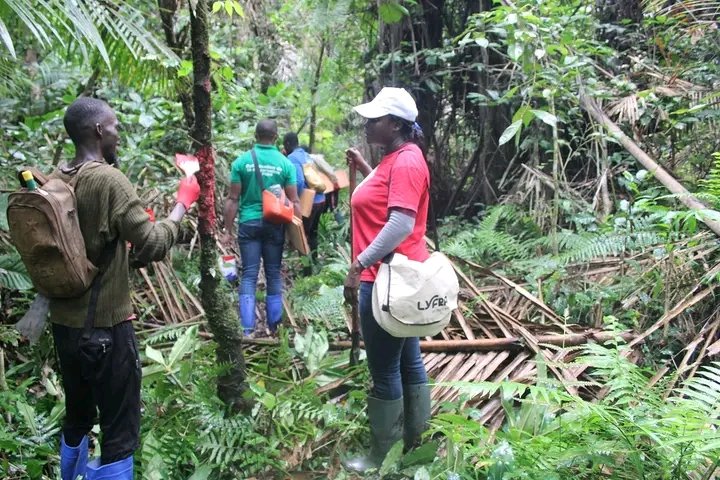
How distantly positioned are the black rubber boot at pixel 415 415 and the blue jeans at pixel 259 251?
2210 mm

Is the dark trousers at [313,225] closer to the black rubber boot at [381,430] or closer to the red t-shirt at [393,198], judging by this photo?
the red t-shirt at [393,198]

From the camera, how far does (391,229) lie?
2.96 metres

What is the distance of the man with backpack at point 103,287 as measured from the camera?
8.37 ft

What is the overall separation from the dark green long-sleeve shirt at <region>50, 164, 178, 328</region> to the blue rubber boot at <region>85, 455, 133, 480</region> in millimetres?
626

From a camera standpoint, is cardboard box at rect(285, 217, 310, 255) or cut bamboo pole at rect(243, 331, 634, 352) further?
cardboard box at rect(285, 217, 310, 255)

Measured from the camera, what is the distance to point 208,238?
3.25 m

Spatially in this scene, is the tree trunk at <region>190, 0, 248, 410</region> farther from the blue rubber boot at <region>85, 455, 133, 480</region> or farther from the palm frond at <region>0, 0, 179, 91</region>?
the blue rubber boot at <region>85, 455, 133, 480</region>

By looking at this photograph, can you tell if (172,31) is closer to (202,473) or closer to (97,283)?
(97,283)

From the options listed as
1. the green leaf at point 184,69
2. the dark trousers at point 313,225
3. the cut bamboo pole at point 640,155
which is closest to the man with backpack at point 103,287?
the green leaf at point 184,69

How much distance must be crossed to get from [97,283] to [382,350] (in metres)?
1.39

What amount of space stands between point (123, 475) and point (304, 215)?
→ 4131 mm

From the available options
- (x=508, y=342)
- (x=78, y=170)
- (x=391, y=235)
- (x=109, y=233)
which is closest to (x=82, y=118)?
(x=78, y=170)

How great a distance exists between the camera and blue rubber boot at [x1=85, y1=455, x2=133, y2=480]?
8.79 feet

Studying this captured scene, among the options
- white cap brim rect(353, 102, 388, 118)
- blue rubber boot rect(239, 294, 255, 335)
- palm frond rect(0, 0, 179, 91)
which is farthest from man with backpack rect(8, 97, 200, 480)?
blue rubber boot rect(239, 294, 255, 335)
